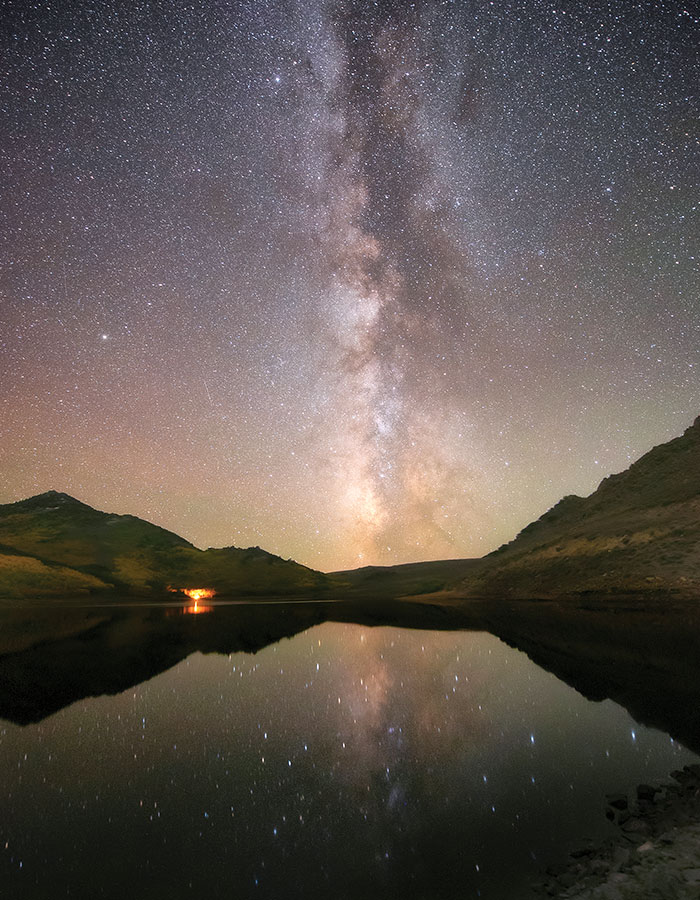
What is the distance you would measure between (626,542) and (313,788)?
3530 inches

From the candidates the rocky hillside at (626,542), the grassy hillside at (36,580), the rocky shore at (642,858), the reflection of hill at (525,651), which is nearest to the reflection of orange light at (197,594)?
the grassy hillside at (36,580)

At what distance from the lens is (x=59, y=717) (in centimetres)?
1512

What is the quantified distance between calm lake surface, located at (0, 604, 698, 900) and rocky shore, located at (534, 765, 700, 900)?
0.43 m

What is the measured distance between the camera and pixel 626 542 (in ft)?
269

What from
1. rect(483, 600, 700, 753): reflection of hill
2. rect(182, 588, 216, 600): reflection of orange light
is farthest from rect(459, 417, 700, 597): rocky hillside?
rect(182, 588, 216, 600): reflection of orange light

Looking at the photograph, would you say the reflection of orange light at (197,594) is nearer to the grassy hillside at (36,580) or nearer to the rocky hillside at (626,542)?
the grassy hillside at (36,580)

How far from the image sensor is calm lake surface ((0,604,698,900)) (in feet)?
22.5

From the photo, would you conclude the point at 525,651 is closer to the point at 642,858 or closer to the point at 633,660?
the point at 633,660

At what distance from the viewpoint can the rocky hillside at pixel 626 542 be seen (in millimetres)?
68000

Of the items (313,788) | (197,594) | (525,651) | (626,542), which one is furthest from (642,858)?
(197,594)

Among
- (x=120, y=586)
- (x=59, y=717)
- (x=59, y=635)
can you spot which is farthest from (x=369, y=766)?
(x=120, y=586)

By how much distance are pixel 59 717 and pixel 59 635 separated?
29713mm

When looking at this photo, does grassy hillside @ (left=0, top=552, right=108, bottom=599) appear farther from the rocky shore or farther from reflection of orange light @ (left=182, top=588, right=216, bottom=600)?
the rocky shore

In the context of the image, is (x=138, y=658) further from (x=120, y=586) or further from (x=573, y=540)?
(x=120, y=586)
